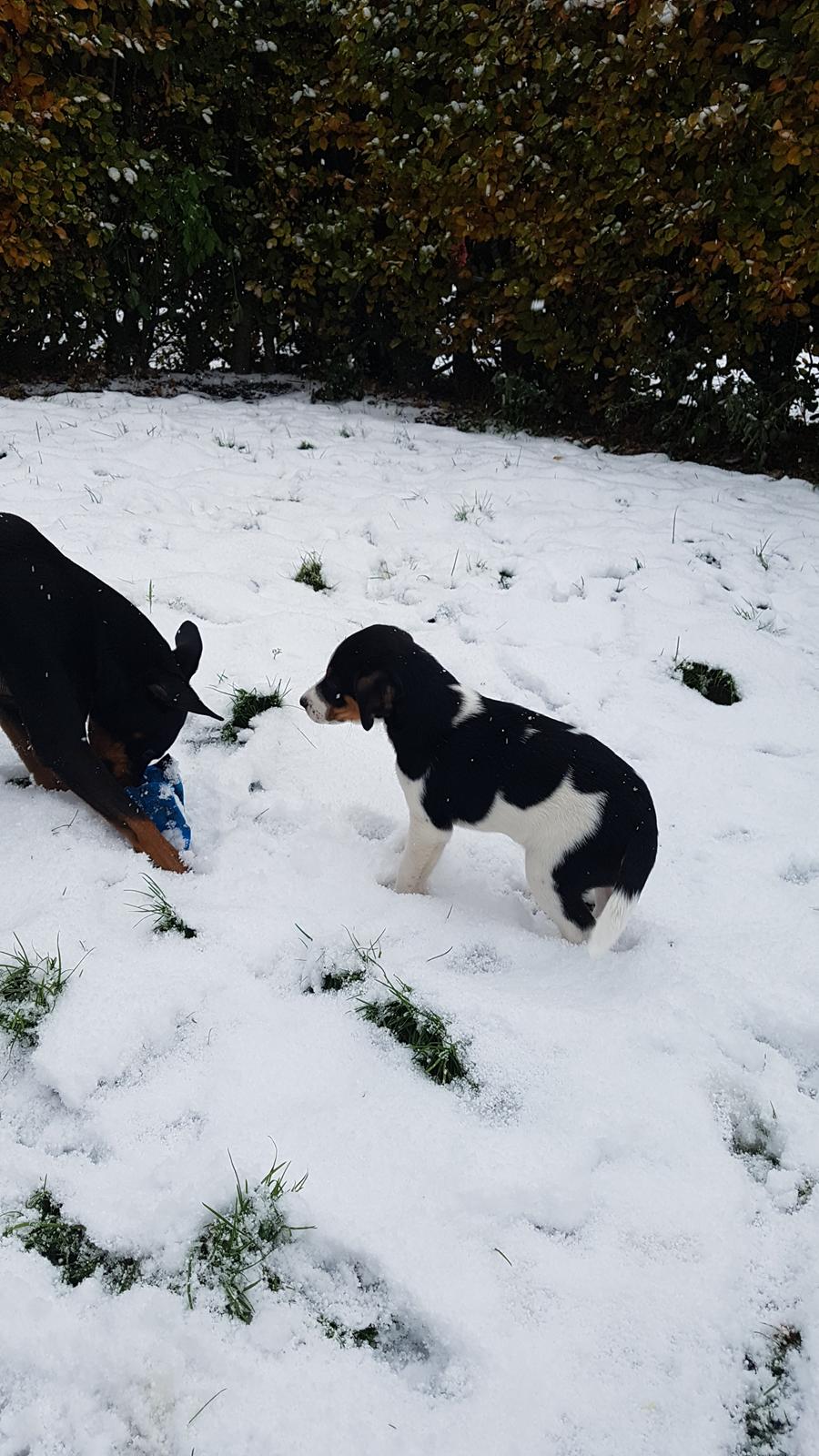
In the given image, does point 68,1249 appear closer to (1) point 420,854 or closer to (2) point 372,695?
(1) point 420,854

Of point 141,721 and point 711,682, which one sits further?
point 711,682

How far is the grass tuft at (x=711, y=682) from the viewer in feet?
13.1

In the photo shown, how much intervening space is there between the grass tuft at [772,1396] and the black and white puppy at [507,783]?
946mm

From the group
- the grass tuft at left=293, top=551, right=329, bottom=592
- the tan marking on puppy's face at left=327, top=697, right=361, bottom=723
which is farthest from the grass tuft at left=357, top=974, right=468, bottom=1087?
the grass tuft at left=293, top=551, right=329, bottom=592

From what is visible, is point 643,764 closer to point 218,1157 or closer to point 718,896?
point 718,896

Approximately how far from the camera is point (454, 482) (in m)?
6.02

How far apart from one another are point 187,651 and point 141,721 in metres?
0.33

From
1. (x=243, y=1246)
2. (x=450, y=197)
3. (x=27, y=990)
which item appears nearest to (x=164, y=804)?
(x=27, y=990)

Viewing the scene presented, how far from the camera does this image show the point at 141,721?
9.30 ft

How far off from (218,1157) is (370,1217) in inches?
14.5

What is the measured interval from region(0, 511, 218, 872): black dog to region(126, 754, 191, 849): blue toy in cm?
5

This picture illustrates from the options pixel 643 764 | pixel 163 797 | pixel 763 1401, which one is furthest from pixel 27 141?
pixel 763 1401

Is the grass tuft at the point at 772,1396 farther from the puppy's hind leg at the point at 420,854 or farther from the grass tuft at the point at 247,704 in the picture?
the grass tuft at the point at 247,704

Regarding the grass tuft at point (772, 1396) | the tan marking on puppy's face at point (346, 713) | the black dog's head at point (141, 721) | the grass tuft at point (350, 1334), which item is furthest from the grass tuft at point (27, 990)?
the grass tuft at point (772, 1396)
